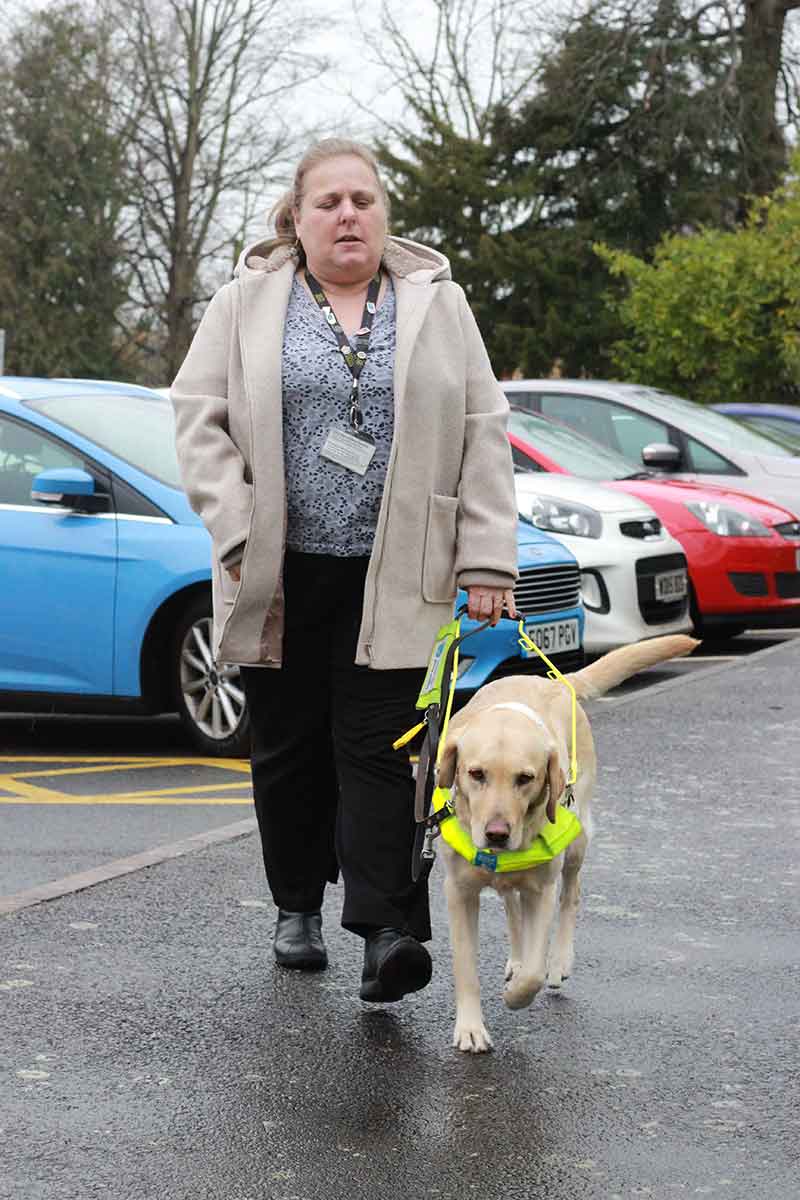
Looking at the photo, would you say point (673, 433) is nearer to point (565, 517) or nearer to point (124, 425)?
point (565, 517)

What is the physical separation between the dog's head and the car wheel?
157 inches

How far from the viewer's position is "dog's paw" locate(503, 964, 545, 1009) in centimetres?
415

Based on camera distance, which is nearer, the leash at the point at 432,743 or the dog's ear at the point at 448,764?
the dog's ear at the point at 448,764

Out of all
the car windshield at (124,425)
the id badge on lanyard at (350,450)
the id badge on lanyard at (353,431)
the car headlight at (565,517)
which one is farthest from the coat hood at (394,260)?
the car headlight at (565,517)

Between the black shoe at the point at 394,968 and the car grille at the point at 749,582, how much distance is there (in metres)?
7.71

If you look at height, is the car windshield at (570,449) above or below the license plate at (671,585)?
above

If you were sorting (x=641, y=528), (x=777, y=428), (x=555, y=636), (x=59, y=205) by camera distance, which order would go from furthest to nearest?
1. (x=59, y=205)
2. (x=777, y=428)
3. (x=641, y=528)
4. (x=555, y=636)

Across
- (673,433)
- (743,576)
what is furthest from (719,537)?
(673,433)

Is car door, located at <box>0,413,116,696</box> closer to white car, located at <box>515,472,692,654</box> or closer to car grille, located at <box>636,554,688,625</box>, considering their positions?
white car, located at <box>515,472,692,654</box>

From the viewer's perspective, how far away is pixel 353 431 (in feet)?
14.4

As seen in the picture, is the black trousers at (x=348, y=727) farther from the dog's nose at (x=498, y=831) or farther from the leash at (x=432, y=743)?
the dog's nose at (x=498, y=831)

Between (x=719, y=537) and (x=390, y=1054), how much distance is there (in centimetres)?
800

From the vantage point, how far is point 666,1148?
363cm

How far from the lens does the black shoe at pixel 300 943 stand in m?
4.86
